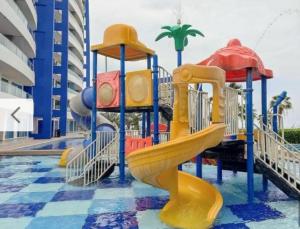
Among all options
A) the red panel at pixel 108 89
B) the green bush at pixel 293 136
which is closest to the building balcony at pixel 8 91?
the red panel at pixel 108 89

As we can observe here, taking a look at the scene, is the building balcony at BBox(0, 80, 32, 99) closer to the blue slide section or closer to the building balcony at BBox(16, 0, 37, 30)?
the building balcony at BBox(16, 0, 37, 30)

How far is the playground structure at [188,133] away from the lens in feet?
17.8

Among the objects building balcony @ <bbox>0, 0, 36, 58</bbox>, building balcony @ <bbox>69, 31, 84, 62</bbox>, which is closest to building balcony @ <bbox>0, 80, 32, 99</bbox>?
building balcony @ <bbox>0, 0, 36, 58</bbox>

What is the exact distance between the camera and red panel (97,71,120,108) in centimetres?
1043

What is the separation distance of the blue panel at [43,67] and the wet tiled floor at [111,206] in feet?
69.0

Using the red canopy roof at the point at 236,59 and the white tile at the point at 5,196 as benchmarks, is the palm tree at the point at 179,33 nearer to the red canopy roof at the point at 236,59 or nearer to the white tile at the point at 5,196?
the red canopy roof at the point at 236,59

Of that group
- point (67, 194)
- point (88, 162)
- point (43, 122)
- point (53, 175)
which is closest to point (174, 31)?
point (88, 162)

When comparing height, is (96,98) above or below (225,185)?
above

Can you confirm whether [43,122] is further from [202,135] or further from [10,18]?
[202,135]

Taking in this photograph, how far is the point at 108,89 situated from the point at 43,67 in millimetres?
22613

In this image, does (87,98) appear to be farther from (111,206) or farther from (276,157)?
(276,157)

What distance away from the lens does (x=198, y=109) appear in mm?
7082

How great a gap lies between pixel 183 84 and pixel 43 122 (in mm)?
27622

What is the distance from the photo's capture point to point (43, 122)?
101ft
